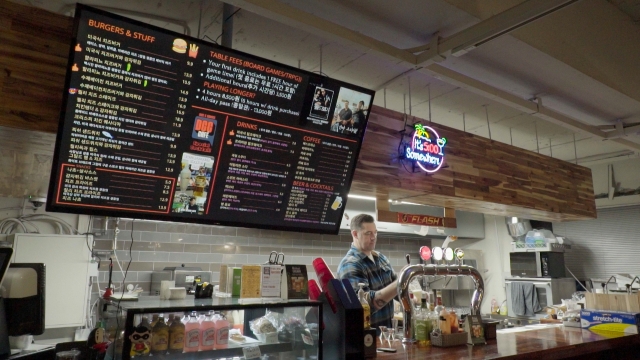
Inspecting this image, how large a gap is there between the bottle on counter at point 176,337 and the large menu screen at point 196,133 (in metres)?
0.74

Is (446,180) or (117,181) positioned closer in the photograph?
(117,181)

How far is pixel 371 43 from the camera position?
9.25 feet

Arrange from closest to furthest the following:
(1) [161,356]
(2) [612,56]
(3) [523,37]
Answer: (1) [161,356]
(3) [523,37]
(2) [612,56]

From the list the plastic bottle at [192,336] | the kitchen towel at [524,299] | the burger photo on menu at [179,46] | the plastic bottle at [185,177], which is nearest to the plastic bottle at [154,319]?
the plastic bottle at [192,336]

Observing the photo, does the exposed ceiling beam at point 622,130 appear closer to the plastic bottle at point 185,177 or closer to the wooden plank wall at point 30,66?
the plastic bottle at point 185,177

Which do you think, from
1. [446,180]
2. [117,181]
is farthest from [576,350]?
[117,181]

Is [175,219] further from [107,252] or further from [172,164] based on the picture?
[107,252]

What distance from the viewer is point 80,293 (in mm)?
4457

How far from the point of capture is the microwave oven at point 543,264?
20.9 ft

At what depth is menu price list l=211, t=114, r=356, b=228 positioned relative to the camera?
262 cm

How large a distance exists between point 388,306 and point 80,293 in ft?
10.4

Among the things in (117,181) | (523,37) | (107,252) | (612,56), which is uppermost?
(612,56)

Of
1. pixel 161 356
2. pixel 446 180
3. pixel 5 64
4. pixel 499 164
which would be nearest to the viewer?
pixel 161 356

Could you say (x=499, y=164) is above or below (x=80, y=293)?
above
